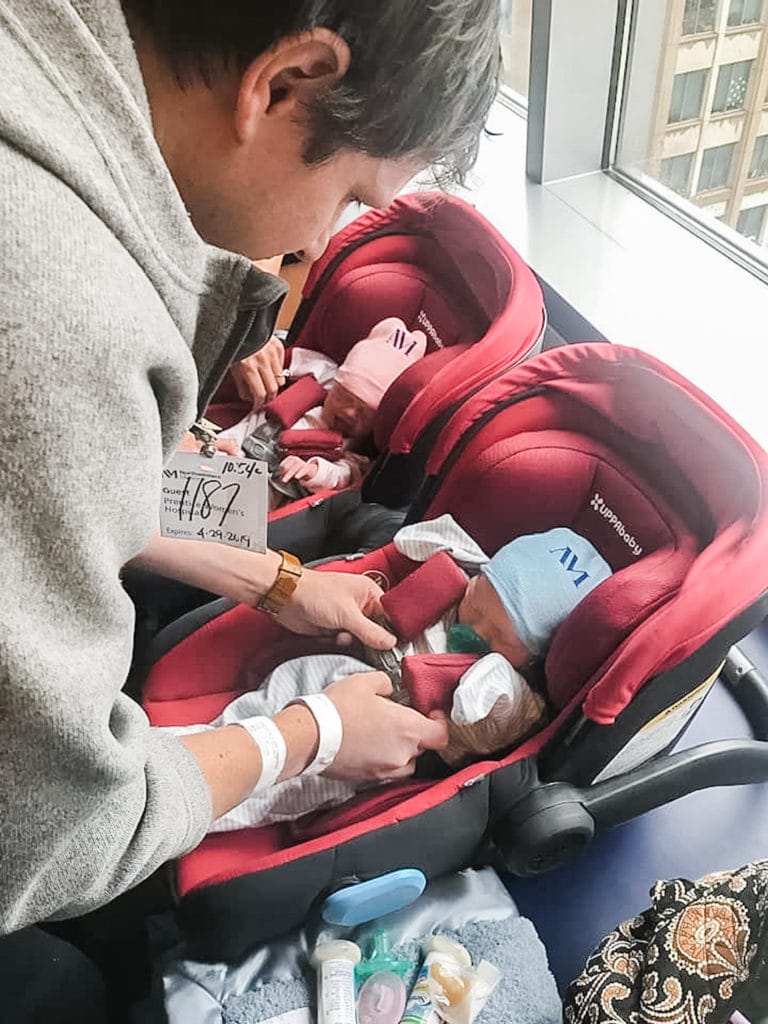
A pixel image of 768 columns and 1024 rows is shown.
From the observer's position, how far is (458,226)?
1.48 meters

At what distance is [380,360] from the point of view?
152cm

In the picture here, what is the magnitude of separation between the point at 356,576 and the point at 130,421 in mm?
737

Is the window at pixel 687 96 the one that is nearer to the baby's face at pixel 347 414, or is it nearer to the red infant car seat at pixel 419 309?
the red infant car seat at pixel 419 309

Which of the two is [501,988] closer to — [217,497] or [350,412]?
[217,497]

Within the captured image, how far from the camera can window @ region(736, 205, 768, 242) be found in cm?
183

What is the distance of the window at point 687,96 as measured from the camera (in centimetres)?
187

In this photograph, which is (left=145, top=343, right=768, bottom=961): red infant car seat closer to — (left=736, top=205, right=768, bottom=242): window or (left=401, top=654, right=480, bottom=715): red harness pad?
(left=401, top=654, right=480, bottom=715): red harness pad

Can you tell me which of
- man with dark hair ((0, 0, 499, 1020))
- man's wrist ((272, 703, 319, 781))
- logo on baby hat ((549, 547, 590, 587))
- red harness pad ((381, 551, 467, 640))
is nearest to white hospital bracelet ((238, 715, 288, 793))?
man's wrist ((272, 703, 319, 781))

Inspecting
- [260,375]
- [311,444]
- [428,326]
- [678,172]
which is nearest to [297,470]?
[311,444]

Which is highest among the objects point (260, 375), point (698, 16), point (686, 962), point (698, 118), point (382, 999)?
point (698, 16)

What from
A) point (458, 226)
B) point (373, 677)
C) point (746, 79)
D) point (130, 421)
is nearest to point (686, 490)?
point (373, 677)

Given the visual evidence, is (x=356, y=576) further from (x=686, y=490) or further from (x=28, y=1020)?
(x=28, y=1020)

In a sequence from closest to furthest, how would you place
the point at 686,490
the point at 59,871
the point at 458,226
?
1. the point at 59,871
2. the point at 686,490
3. the point at 458,226

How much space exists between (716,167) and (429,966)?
152 cm
